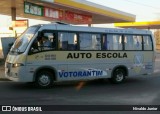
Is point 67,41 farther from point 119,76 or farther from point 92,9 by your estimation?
point 92,9

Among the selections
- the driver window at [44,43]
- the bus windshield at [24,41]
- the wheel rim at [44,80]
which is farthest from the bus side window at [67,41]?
the wheel rim at [44,80]

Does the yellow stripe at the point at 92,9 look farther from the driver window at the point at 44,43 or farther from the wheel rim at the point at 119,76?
the driver window at the point at 44,43

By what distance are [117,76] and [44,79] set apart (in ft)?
12.7

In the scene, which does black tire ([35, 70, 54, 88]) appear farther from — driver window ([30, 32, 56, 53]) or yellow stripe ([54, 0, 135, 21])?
yellow stripe ([54, 0, 135, 21])

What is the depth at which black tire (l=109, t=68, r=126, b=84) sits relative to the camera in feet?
54.3

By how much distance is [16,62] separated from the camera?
13.8 metres

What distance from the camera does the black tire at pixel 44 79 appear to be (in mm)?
14211

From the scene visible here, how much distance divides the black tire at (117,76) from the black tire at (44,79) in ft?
10.9

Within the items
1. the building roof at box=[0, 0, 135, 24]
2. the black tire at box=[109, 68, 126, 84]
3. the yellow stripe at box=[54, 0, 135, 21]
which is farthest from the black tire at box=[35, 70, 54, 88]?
the yellow stripe at box=[54, 0, 135, 21]

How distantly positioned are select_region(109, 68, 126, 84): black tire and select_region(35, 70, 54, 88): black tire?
3.31 m

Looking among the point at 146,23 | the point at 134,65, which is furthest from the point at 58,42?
the point at 146,23

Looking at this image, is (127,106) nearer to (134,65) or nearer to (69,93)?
(69,93)

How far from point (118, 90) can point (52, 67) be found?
273 cm

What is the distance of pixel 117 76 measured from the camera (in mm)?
16703
